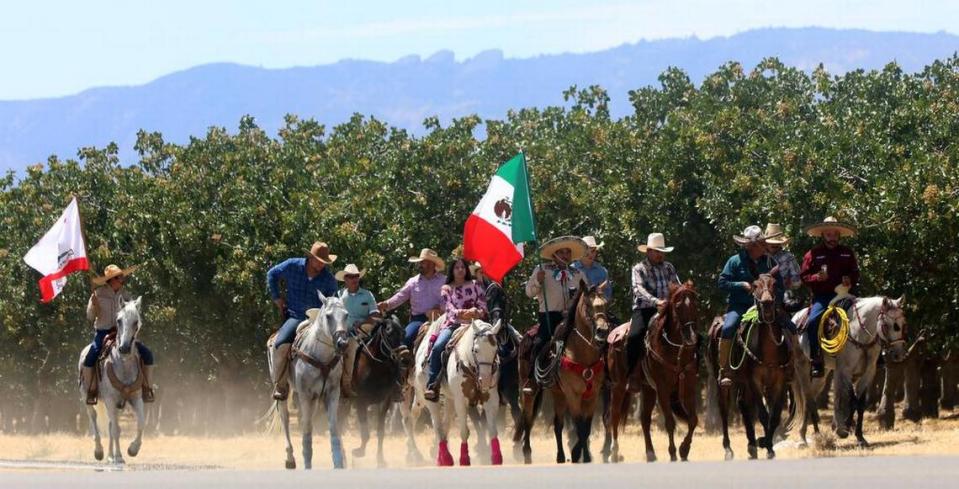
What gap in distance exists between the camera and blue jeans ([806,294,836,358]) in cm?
2944

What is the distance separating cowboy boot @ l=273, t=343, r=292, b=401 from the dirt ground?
3.49 meters

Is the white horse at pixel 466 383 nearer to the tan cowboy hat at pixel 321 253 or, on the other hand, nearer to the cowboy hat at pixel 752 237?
the tan cowboy hat at pixel 321 253

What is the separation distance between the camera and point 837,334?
2959 cm

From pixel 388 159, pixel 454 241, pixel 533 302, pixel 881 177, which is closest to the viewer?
pixel 881 177

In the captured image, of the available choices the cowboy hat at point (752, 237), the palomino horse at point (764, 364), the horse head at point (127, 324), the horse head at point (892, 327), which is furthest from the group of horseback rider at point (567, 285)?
the horse head at point (127, 324)

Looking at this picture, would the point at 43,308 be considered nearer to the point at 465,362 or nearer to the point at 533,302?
the point at 533,302

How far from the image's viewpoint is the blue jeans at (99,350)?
100 feet

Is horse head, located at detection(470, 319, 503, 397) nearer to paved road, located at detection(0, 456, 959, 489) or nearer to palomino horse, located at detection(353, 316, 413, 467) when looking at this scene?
paved road, located at detection(0, 456, 959, 489)

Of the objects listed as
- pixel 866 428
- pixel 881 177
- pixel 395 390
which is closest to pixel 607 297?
pixel 395 390

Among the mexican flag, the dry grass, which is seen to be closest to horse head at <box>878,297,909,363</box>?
the dry grass

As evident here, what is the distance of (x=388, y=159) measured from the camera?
2424 inches

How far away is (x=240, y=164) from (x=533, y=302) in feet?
68.0

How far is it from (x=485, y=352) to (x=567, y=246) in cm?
194

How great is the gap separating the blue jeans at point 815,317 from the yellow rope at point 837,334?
9cm
